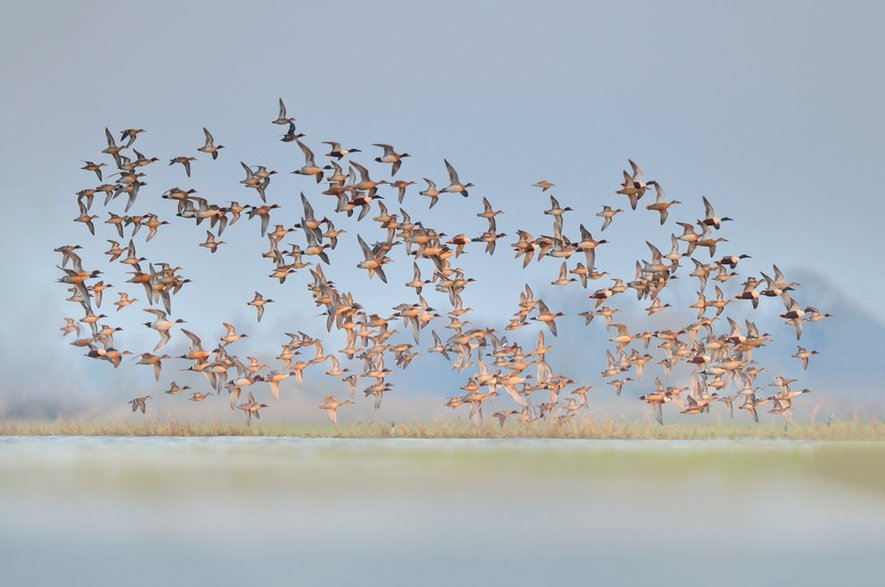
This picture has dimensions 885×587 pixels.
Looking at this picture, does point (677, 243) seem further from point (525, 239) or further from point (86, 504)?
point (86, 504)

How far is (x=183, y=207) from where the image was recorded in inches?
1000

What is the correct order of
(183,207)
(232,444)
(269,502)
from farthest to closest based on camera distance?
(232,444) → (183,207) → (269,502)

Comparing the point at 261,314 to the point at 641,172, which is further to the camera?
the point at 261,314

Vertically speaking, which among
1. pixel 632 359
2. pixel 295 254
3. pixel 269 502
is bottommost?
pixel 269 502

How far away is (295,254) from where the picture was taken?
2644 centimetres

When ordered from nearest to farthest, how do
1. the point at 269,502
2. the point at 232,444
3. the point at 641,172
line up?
1. the point at 269,502
2. the point at 641,172
3. the point at 232,444

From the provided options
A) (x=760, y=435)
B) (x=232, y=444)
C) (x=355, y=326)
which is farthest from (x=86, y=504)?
(x=760, y=435)

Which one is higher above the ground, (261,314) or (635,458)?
(261,314)

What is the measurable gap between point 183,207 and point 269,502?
764 cm

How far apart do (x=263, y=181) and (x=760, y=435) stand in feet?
46.3

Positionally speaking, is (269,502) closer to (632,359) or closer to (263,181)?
(263,181)

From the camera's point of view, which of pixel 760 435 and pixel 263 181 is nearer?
pixel 263 181

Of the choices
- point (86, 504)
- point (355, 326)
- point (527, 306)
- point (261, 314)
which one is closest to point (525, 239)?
point (527, 306)

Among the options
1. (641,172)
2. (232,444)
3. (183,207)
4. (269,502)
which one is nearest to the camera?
(269,502)
